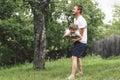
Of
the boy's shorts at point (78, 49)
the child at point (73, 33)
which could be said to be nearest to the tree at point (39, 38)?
the child at point (73, 33)

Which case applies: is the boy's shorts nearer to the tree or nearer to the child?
the child

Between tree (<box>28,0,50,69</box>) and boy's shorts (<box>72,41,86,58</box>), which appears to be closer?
boy's shorts (<box>72,41,86,58</box>)

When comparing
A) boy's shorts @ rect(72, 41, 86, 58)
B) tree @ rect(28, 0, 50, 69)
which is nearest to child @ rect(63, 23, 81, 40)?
boy's shorts @ rect(72, 41, 86, 58)

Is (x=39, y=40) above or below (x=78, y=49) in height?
below

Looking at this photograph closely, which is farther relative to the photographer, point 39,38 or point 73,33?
point 39,38

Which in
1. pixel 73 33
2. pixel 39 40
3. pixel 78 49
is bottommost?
pixel 39 40

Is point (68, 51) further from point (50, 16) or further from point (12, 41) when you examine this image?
point (12, 41)


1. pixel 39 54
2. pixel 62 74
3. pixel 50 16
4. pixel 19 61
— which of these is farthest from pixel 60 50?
pixel 62 74

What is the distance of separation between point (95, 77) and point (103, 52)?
79.6ft

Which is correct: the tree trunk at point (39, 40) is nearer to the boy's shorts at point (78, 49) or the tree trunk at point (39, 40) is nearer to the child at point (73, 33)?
the child at point (73, 33)

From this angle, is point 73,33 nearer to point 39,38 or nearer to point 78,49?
point 78,49

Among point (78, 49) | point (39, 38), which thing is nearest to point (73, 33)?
point (78, 49)

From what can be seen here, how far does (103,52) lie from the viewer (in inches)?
1446

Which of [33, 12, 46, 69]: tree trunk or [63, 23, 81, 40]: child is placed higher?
[63, 23, 81, 40]: child
